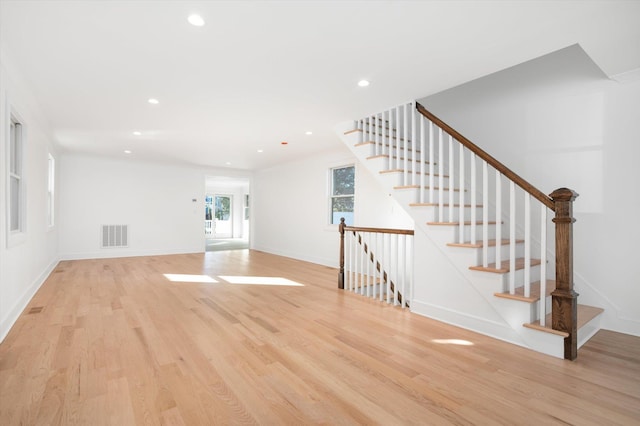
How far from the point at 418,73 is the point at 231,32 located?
168 centimetres

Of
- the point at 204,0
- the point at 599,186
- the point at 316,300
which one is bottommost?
the point at 316,300

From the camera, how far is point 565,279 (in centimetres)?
234

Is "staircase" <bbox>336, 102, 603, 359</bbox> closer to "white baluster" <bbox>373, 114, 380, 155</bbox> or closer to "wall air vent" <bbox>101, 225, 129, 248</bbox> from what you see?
"white baluster" <bbox>373, 114, 380, 155</bbox>

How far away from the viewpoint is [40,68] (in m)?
2.81

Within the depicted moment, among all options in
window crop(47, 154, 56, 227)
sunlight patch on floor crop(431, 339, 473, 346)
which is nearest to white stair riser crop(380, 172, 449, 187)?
sunlight patch on floor crop(431, 339, 473, 346)

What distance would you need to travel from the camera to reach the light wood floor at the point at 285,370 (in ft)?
5.52

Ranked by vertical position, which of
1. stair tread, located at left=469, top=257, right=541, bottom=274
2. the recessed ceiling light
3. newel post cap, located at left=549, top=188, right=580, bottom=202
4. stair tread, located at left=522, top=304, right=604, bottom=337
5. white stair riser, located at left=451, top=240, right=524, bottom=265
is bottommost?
stair tread, located at left=522, top=304, right=604, bottom=337

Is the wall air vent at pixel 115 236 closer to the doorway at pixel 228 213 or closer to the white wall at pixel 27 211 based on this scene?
the white wall at pixel 27 211

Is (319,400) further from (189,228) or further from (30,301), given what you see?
(189,228)

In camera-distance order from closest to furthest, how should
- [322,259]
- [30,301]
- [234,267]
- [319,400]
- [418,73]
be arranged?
1. [319,400]
2. [418,73]
3. [30,301]
4. [234,267]
5. [322,259]

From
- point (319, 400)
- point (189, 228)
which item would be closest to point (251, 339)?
point (319, 400)

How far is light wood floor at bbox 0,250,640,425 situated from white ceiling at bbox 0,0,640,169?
7.72 ft

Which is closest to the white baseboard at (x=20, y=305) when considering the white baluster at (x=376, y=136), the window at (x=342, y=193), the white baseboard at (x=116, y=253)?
the white baseboard at (x=116, y=253)

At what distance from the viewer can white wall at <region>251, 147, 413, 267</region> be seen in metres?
5.50
